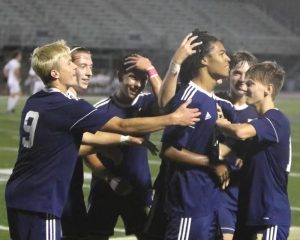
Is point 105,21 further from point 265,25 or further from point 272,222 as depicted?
point 272,222

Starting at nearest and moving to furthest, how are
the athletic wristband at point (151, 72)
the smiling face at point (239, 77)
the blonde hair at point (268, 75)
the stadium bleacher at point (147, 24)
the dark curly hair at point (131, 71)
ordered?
the blonde hair at point (268, 75) → the athletic wristband at point (151, 72) → the dark curly hair at point (131, 71) → the smiling face at point (239, 77) → the stadium bleacher at point (147, 24)

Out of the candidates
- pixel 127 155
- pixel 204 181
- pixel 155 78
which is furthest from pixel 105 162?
pixel 204 181

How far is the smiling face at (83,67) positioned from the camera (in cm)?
618

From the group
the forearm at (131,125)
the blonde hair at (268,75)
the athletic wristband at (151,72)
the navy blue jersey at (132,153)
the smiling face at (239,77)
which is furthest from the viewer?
the smiling face at (239,77)

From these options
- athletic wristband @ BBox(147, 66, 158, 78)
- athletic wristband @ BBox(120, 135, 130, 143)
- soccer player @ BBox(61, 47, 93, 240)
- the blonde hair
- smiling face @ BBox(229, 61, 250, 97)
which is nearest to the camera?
the blonde hair

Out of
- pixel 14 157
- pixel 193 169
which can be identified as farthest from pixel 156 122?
pixel 14 157

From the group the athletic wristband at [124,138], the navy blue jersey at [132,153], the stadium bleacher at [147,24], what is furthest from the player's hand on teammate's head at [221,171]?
the stadium bleacher at [147,24]

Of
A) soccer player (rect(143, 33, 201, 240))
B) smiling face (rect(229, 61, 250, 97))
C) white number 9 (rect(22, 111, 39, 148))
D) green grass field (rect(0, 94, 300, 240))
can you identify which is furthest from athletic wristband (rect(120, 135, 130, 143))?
green grass field (rect(0, 94, 300, 240))

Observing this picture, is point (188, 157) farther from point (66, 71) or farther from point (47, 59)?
point (47, 59)

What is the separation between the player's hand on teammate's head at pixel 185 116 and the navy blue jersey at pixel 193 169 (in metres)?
0.20

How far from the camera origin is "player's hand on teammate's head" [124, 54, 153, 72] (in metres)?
6.40

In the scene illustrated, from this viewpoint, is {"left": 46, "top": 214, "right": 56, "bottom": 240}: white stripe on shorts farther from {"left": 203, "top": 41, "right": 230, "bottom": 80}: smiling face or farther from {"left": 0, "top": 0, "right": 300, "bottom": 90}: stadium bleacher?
{"left": 0, "top": 0, "right": 300, "bottom": 90}: stadium bleacher

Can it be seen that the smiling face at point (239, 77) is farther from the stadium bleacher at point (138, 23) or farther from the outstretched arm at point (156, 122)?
the stadium bleacher at point (138, 23)

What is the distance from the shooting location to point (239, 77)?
274 inches
